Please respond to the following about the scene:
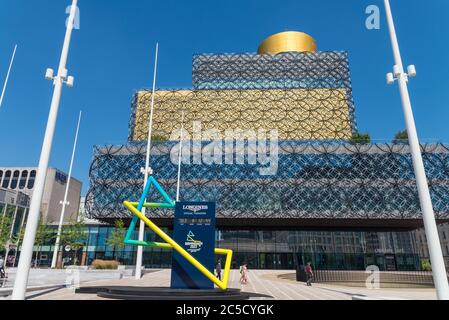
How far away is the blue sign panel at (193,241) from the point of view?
1386 cm

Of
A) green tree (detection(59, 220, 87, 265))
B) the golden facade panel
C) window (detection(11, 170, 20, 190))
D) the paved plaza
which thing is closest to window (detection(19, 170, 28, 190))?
window (detection(11, 170, 20, 190))

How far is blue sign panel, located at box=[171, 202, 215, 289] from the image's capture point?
1386 centimetres

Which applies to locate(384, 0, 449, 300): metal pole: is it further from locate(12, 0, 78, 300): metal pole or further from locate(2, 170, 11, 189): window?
locate(2, 170, 11, 189): window

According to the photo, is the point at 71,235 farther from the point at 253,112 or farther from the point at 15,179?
the point at 15,179

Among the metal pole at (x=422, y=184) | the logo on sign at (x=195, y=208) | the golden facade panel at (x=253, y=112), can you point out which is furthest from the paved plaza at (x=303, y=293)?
the golden facade panel at (x=253, y=112)

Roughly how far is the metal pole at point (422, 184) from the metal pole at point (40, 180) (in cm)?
1381

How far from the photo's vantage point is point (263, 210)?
5128 cm

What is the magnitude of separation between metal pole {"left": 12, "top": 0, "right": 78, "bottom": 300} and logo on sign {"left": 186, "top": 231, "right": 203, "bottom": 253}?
6.27m

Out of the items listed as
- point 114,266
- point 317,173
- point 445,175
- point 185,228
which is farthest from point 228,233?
point 185,228

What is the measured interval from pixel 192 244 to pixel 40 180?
6910 millimetres

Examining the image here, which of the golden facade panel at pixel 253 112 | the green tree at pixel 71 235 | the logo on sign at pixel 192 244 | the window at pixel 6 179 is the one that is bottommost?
the logo on sign at pixel 192 244

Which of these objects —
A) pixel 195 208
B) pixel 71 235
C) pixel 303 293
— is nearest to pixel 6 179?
pixel 71 235

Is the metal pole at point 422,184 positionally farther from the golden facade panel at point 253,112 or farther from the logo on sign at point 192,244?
the golden facade panel at point 253,112

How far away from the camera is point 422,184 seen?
11.4 m
